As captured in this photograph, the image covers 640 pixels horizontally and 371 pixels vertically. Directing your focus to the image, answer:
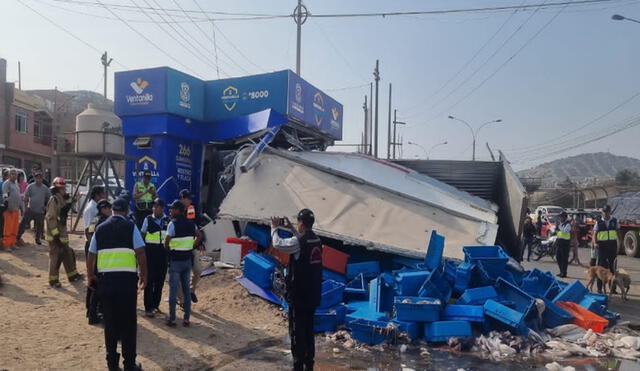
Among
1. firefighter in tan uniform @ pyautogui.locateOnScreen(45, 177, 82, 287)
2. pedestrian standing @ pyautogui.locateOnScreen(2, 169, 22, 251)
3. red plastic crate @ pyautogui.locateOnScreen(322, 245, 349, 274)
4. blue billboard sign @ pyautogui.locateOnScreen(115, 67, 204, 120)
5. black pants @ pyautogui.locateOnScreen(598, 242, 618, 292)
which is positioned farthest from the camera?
blue billboard sign @ pyautogui.locateOnScreen(115, 67, 204, 120)

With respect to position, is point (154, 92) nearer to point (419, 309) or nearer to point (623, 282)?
point (419, 309)

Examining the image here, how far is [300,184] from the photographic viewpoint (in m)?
10.3

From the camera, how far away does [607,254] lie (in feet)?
35.9

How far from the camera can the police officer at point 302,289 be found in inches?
201

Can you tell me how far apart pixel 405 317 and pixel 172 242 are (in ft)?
10.8

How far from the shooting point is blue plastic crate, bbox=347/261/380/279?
8.48 m

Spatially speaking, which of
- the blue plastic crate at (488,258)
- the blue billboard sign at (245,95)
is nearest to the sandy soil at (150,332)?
the blue plastic crate at (488,258)

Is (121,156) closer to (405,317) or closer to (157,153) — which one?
(157,153)

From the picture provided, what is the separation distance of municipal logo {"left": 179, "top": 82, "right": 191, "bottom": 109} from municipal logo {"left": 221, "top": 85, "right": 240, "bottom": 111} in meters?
1.03

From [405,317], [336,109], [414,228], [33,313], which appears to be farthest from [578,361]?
[336,109]

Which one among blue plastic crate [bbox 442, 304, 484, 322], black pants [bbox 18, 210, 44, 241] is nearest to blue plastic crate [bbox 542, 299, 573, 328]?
blue plastic crate [bbox 442, 304, 484, 322]

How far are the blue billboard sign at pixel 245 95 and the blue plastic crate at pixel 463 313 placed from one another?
8090mm

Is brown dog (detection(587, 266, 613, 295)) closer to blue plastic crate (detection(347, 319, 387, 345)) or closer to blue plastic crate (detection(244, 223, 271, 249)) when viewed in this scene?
blue plastic crate (detection(347, 319, 387, 345))

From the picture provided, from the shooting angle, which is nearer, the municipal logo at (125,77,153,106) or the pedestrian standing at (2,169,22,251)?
the pedestrian standing at (2,169,22,251)
